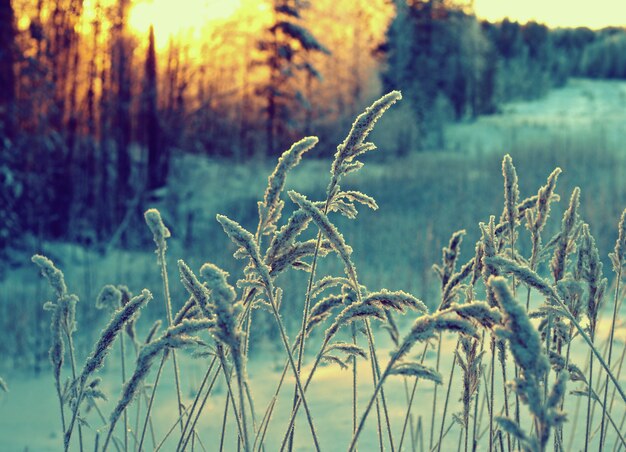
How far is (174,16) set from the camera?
13.2 meters

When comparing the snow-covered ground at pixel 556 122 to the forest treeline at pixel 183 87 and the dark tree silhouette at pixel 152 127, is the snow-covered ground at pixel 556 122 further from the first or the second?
the dark tree silhouette at pixel 152 127

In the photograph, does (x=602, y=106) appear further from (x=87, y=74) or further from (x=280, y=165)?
(x=280, y=165)

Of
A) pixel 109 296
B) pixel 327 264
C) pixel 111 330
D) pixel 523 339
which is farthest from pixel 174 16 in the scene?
pixel 523 339

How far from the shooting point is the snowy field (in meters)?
3.75

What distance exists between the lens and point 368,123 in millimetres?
1135

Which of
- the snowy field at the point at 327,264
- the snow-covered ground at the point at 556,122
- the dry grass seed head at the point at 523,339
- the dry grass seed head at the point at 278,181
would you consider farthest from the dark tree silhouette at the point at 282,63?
the dry grass seed head at the point at 523,339

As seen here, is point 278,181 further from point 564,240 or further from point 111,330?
point 564,240

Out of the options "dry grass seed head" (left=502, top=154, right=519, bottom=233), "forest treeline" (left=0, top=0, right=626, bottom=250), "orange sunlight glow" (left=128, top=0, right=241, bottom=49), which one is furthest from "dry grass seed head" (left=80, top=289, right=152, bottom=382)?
"orange sunlight glow" (left=128, top=0, right=241, bottom=49)

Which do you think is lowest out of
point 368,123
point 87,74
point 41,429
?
point 41,429

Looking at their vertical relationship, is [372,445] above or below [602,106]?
below

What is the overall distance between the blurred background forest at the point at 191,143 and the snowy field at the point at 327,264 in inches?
2.5

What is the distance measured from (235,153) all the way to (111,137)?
7.60 metres

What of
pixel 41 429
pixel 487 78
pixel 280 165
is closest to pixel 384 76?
pixel 487 78

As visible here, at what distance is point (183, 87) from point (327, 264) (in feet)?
21.9
